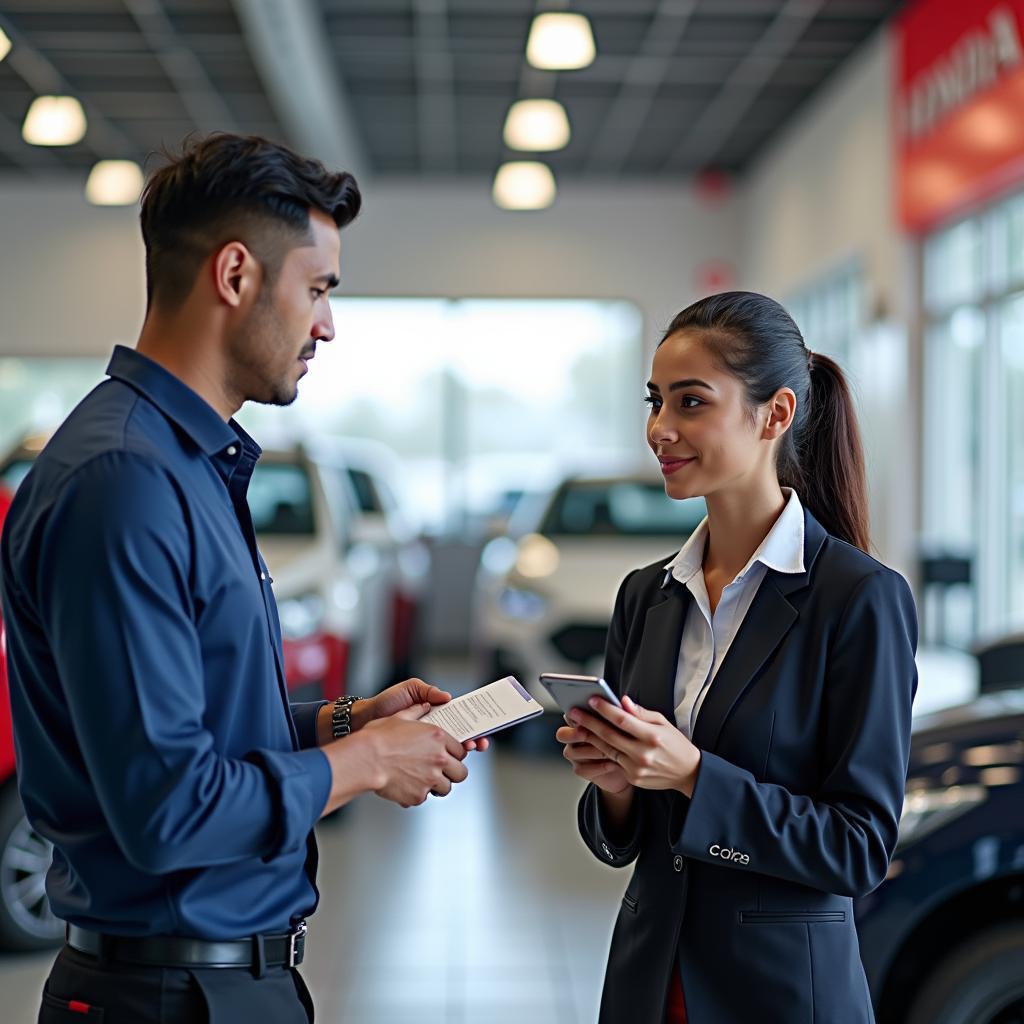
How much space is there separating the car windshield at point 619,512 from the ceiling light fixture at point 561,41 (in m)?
2.40

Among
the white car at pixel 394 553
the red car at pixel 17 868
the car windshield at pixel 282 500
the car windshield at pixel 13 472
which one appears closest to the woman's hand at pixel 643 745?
the red car at pixel 17 868

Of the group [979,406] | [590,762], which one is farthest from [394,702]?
[979,406]

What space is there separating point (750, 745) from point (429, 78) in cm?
928

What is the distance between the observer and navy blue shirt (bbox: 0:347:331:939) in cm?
141

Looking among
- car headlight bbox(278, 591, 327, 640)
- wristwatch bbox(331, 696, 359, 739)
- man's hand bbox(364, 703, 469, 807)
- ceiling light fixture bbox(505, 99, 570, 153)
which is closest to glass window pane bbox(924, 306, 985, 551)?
ceiling light fixture bbox(505, 99, 570, 153)

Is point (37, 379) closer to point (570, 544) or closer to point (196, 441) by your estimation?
point (570, 544)

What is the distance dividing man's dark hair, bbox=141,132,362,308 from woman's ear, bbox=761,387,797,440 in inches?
29.3

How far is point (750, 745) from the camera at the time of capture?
5.93 ft

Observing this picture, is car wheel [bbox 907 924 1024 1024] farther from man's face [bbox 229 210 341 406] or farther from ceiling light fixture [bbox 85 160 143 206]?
ceiling light fixture [bbox 85 160 143 206]

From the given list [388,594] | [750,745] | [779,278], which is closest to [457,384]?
[779,278]

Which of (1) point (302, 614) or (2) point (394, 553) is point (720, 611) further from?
(2) point (394, 553)

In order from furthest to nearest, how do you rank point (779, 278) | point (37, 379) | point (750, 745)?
point (37, 379)
point (779, 278)
point (750, 745)

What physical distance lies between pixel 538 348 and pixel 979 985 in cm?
1185

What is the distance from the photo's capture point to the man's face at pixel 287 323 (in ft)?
5.37
